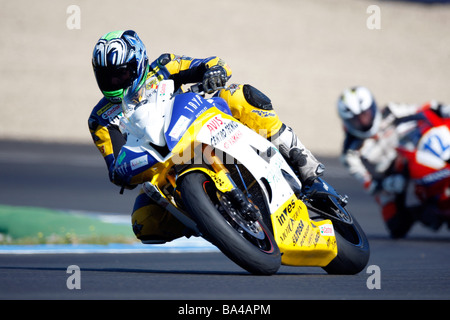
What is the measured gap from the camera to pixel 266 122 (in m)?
5.68

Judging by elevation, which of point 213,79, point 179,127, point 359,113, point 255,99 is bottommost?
point 179,127

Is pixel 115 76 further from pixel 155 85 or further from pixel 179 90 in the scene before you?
pixel 179 90

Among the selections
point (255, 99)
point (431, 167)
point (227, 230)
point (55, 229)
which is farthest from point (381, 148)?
point (227, 230)

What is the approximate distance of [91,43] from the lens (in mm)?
24750

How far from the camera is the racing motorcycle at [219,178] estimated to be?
4953 mm

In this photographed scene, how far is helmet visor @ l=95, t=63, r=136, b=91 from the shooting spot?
5.29 m

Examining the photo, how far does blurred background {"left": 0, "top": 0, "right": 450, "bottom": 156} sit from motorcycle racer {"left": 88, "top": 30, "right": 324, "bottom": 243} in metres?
14.5

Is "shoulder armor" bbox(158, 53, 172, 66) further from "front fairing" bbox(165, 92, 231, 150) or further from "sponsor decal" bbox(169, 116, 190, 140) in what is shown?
"sponsor decal" bbox(169, 116, 190, 140)

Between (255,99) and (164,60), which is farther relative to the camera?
(164,60)

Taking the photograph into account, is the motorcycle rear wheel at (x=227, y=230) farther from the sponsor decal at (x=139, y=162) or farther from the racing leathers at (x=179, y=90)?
the racing leathers at (x=179, y=90)

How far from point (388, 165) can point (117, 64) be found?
580 cm

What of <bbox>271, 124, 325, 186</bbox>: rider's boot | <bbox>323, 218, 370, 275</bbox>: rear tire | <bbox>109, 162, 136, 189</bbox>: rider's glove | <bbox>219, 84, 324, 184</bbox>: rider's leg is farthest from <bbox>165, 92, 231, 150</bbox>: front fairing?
<bbox>323, 218, 370, 275</bbox>: rear tire

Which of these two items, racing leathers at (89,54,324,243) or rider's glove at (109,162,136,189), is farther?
racing leathers at (89,54,324,243)

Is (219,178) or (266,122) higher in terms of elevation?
(266,122)
